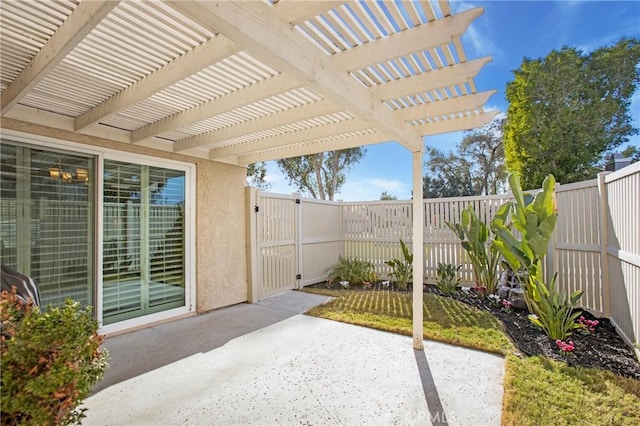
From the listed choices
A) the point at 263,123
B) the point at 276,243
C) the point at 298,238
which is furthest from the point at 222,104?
the point at 298,238

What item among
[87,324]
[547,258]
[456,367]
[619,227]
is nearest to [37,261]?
[87,324]

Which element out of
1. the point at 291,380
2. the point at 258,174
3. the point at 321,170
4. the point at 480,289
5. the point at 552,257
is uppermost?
the point at 321,170

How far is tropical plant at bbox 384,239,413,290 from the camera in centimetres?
698

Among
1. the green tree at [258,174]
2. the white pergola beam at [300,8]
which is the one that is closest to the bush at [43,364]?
the white pergola beam at [300,8]

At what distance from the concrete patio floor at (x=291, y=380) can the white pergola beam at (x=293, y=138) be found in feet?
8.82

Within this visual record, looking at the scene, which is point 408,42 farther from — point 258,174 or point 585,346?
point 258,174

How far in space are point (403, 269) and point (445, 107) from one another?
4540 millimetres

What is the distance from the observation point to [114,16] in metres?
1.99

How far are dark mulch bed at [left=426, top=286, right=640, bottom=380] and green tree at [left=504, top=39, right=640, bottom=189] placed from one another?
9.85 meters

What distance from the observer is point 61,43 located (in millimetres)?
2037

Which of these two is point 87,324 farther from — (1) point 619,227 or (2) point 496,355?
(1) point 619,227

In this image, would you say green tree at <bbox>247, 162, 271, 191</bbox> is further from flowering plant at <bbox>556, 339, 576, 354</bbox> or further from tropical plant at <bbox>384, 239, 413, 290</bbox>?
flowering plant at <bbox>556, 339, 576, 354</bbox>

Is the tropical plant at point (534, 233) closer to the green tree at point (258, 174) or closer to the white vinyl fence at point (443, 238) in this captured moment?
the white vinyl fence at point (443, 238)

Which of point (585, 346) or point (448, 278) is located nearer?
point (585, 346)
